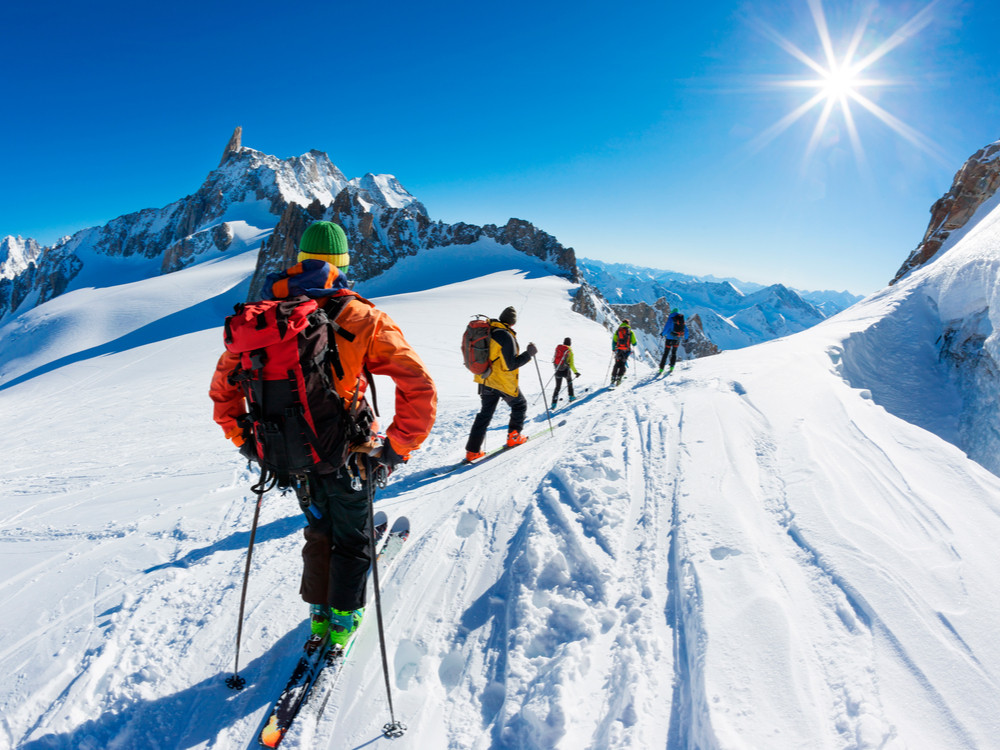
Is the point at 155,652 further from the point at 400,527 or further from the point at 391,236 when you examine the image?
the point at 391,236

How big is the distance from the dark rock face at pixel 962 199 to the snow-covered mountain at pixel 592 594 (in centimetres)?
3151

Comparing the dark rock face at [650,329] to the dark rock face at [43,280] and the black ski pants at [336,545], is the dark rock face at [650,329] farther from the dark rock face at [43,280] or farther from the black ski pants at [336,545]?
the dark rock face at [43,280]

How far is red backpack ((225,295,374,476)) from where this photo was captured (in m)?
2.06

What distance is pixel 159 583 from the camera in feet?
11.1

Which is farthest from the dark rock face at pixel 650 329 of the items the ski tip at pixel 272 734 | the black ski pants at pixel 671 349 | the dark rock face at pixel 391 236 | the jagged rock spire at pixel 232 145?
the jagged rock spire at pixel 232 145

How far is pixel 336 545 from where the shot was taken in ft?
8.87

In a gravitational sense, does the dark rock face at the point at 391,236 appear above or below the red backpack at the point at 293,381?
above

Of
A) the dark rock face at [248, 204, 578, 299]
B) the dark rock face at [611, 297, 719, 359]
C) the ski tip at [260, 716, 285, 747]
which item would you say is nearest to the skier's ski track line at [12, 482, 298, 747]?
the ski tip at [260, 716, 285, 747]

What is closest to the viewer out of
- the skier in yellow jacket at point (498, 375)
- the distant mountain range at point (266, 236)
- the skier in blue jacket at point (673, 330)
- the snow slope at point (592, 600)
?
the snow slope at point (592, 600)

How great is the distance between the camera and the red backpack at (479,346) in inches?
225

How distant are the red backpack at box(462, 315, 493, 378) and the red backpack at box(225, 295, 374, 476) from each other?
332 cm

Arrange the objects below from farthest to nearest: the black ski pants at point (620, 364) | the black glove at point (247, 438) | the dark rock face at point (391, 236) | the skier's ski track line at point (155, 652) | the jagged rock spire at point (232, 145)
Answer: the jagged rock spire at point (232, 145) < the dark rock face at point (391, 236) < the black ski pants at point (620, 364) < the black glove at point (247, 438) < the skier's ski track line at point (155, 652)

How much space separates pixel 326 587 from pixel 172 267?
387 feet

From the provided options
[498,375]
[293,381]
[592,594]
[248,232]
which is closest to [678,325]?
[498,375]
